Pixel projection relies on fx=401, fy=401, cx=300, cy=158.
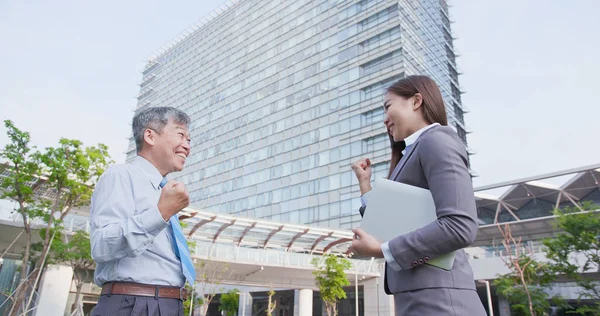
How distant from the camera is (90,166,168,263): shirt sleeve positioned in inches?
70.8

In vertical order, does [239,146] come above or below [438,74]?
below

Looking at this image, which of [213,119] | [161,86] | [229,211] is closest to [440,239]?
[229,211]

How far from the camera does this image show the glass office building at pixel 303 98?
112 feet

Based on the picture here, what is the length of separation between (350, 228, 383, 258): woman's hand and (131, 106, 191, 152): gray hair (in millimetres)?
1424

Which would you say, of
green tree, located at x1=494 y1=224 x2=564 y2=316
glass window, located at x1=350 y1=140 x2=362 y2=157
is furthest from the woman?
glass window, located at x1=350 y1=140 x2=362 y2=157

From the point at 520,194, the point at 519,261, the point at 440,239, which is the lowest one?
the point at 440,239

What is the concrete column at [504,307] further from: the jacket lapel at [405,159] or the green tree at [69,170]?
the jacket lapel at [405,159]

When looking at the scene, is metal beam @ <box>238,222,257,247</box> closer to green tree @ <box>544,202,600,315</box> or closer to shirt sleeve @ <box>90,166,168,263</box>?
green tree @ <box>544,202,600,315</box>

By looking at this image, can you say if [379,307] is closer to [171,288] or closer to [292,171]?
[292,171]

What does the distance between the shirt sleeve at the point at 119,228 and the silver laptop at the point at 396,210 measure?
946mm

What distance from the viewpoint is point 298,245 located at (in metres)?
28.6

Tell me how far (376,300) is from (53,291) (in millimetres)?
19123

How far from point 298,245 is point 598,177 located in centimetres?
2123

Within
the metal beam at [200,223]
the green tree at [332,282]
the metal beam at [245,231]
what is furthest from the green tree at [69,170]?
the green tree at [332,282]
